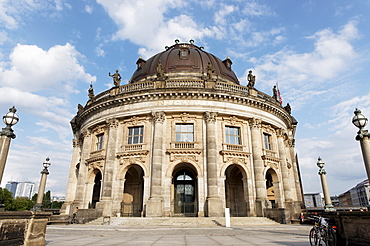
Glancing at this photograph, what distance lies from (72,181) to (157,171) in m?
13.8

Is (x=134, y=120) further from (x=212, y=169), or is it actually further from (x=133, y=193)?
(x=212, y=169)

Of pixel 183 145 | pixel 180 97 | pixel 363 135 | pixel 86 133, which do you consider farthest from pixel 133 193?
pixel 363 135

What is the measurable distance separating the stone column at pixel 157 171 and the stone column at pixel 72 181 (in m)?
11.4

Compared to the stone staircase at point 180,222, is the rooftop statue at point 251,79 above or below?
above

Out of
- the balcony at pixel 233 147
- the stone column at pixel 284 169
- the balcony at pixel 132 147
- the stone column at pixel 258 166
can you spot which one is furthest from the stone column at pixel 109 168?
the stone column at pixel 284 169

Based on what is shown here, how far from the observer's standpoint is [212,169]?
73.6 ft

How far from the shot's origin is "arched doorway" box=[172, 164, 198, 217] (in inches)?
944

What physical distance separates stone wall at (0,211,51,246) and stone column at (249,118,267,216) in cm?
1907

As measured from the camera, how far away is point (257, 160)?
24.4 metres

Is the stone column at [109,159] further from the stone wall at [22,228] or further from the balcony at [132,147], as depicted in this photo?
the stone wall at [22,228]

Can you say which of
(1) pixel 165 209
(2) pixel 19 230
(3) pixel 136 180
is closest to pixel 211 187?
(1) pixel 165 209

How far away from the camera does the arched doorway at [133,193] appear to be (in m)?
24.6

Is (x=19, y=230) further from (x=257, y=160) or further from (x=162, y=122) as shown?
(x=257, y=160)

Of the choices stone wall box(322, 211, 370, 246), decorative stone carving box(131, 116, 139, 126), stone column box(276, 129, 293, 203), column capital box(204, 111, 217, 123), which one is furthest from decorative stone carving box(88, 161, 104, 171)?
stone wall box(322, 211, 370, 246)
